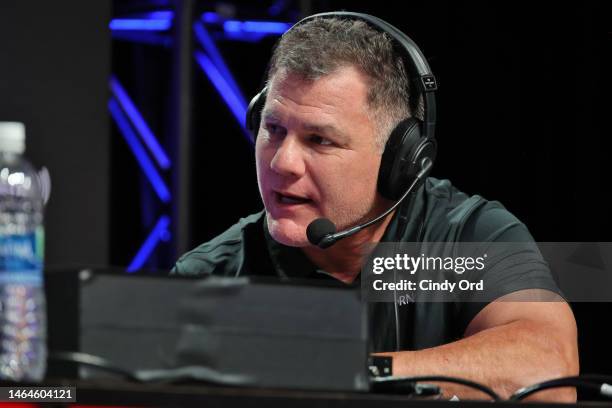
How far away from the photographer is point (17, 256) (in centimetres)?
87

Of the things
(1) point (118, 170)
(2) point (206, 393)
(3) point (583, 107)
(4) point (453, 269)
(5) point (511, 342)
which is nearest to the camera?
(2) point (206, 393)

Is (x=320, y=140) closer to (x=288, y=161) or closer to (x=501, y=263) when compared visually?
(x=288, y=161)

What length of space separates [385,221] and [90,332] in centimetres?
86

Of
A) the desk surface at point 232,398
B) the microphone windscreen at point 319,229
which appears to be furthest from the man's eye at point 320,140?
the desk surface at point 232,398

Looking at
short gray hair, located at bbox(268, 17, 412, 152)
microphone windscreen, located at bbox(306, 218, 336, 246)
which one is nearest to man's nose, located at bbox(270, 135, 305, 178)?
short gray hair, located at bbox(268, 17, 412, 152)

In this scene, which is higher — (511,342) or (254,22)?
(254,22)

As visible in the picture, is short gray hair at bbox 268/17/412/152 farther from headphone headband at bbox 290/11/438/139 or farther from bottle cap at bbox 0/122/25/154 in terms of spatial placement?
bottle cap at bbox 0/122/25/154

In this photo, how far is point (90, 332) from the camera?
26.1 inches

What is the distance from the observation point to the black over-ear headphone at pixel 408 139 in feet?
4.35

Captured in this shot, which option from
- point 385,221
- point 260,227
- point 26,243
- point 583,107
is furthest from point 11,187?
point 583,107

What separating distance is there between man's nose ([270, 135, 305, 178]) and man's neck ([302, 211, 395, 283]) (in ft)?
0.52

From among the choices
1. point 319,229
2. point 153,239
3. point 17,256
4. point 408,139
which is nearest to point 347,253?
point 408,139

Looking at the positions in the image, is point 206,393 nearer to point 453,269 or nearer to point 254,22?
point 453,269

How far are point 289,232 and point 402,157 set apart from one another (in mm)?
210
